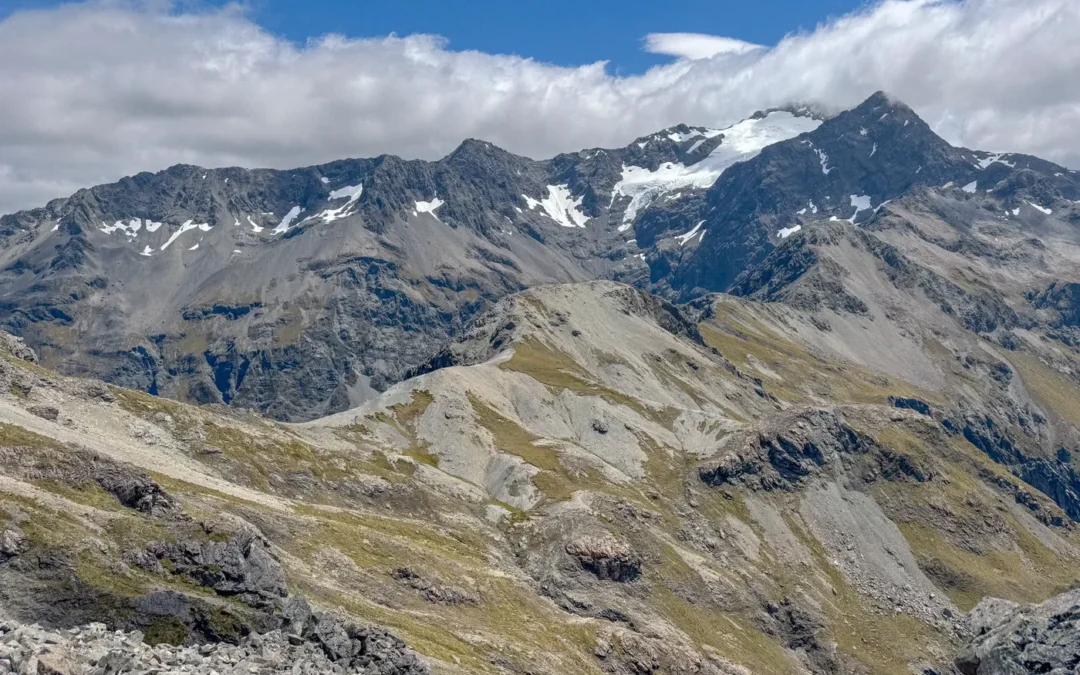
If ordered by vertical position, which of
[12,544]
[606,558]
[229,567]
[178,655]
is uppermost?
[606,558]

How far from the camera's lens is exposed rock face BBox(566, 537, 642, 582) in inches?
7549

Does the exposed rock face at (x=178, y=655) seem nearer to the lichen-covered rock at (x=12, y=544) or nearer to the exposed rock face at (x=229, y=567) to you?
the exposed rock face at (x=229, y=567)

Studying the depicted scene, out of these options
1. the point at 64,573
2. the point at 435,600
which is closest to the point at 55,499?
the point at 64,573

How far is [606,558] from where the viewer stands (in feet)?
636

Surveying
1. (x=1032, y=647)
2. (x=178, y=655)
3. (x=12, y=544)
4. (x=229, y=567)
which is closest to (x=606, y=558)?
(x=1032, y=647)

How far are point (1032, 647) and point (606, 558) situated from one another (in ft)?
266

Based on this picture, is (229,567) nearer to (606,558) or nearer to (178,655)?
(178,655)

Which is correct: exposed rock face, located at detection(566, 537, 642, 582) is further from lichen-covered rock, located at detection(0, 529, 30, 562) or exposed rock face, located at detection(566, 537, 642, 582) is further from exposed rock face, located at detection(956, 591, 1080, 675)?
lichen-covered rock, located at detection(0, 529, 30, 562)

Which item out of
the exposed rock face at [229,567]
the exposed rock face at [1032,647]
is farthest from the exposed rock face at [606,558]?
the exposed rock face at [229,567]

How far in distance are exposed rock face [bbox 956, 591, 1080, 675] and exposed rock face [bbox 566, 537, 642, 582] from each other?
64565mm

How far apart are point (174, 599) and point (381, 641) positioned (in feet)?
59.4

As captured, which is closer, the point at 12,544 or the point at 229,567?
the point at 12,544

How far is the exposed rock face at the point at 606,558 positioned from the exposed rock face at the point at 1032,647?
64565mm

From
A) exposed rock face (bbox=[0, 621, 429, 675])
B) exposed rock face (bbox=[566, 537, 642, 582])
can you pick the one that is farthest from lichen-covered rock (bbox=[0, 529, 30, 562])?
exposed rock face (bbox=[566, 537, 642, 582])
